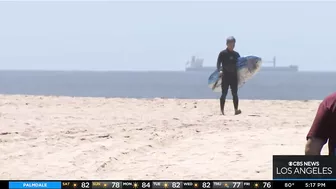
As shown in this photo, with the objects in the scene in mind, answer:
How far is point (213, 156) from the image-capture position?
8.84m

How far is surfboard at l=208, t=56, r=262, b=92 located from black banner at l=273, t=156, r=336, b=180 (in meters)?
10.4

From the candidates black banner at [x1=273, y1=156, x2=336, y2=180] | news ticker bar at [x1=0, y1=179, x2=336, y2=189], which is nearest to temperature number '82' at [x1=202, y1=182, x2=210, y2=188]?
news ticker bar at [x1=0, y1=179, x2=336, y2=189]

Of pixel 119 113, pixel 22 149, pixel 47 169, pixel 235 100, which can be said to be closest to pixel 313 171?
pixel 47 169

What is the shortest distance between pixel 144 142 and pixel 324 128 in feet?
20.2

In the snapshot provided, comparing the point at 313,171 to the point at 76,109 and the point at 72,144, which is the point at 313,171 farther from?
the point at 76,109

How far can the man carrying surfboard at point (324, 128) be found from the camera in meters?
4.22

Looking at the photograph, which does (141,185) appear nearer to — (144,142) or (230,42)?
(144,142)

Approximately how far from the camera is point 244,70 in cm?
1569

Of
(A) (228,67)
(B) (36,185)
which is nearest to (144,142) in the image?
(A) (228,67)

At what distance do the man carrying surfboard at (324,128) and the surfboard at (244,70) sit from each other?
10.6m

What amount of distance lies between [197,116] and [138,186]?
32.6ft

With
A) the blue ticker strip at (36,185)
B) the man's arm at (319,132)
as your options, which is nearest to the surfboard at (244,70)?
the blue ticker strip at (36,185)

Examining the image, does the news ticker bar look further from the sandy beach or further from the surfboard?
the surfboard

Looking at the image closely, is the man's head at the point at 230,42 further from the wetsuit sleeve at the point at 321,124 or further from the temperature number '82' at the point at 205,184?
the wetsuit sleeve at the point at 321,124
